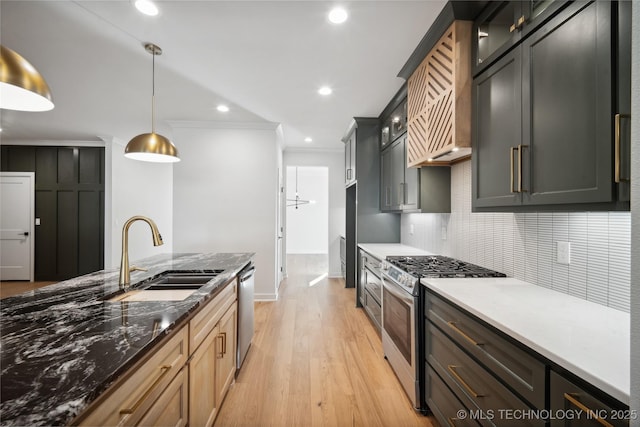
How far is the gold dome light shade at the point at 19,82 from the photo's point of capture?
101cm

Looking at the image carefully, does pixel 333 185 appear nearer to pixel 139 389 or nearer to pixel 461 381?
pixel 461 381

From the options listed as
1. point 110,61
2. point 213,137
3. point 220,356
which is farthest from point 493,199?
point 213,137

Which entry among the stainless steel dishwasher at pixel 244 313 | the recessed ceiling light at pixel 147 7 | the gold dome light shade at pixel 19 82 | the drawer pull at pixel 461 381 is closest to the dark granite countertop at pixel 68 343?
the stainless steel dishwasher at pixel 244 313

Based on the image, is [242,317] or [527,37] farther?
[242,317]

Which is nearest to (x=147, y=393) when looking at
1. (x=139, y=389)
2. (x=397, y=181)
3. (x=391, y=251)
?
(x=139, y=389)

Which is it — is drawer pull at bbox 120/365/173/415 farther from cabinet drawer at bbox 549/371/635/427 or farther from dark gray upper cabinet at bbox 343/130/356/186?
dark gray upper cabinet at bbox 343/130/356/186

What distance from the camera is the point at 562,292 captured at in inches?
60.6

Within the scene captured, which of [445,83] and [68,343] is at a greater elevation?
[445,83]

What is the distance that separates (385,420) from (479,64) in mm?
2406

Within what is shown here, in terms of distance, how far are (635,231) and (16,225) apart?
26.7 feet

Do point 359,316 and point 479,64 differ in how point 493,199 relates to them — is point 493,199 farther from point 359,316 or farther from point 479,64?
point 359,316

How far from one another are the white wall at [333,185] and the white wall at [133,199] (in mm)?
2991

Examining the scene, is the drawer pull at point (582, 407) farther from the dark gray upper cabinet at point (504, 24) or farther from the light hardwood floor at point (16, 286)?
the light hardwood floor at point (16, 286)

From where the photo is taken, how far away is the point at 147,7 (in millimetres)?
1897
